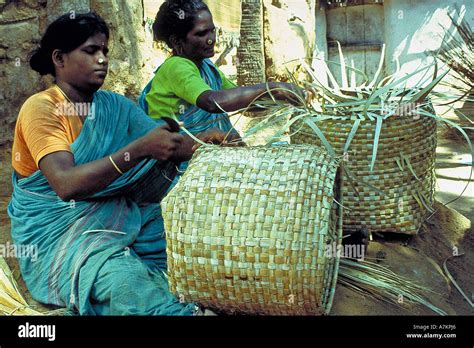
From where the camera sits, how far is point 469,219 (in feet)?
16.0

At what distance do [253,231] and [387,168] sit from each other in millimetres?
1370

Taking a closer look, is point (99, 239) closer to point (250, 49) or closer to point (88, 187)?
point (88, 187)

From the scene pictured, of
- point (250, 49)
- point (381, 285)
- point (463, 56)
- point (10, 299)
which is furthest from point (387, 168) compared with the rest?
point (250, 49)

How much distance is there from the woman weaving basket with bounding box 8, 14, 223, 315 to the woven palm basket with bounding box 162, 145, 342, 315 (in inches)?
9.3

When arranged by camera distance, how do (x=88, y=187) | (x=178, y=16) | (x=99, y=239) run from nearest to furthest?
(x=88, y=187), (x=99, y=239), (x=178, y=16)

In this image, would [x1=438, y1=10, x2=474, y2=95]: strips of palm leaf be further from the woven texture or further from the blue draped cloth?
the blue draped cloth

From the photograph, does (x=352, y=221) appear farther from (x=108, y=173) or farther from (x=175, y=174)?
(x=108, y=173)

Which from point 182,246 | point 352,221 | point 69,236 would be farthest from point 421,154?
point 69,236

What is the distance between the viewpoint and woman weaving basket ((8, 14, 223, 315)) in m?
2.87

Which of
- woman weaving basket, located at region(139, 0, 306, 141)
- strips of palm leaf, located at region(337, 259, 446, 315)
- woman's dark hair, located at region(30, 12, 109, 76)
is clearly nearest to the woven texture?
woman weaving basket, located at region(139, 0, 306, 141)

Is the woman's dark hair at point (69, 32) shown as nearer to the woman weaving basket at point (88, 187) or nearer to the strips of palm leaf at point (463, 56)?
the woman weaving basket at point (88, 187)

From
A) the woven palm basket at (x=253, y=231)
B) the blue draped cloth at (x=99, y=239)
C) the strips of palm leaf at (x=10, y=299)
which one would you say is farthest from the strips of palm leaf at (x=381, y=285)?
the strips of palm leaf at (x=10, y=299)

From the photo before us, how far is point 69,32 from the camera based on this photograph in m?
3.15

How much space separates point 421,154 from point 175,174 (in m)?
1.36
